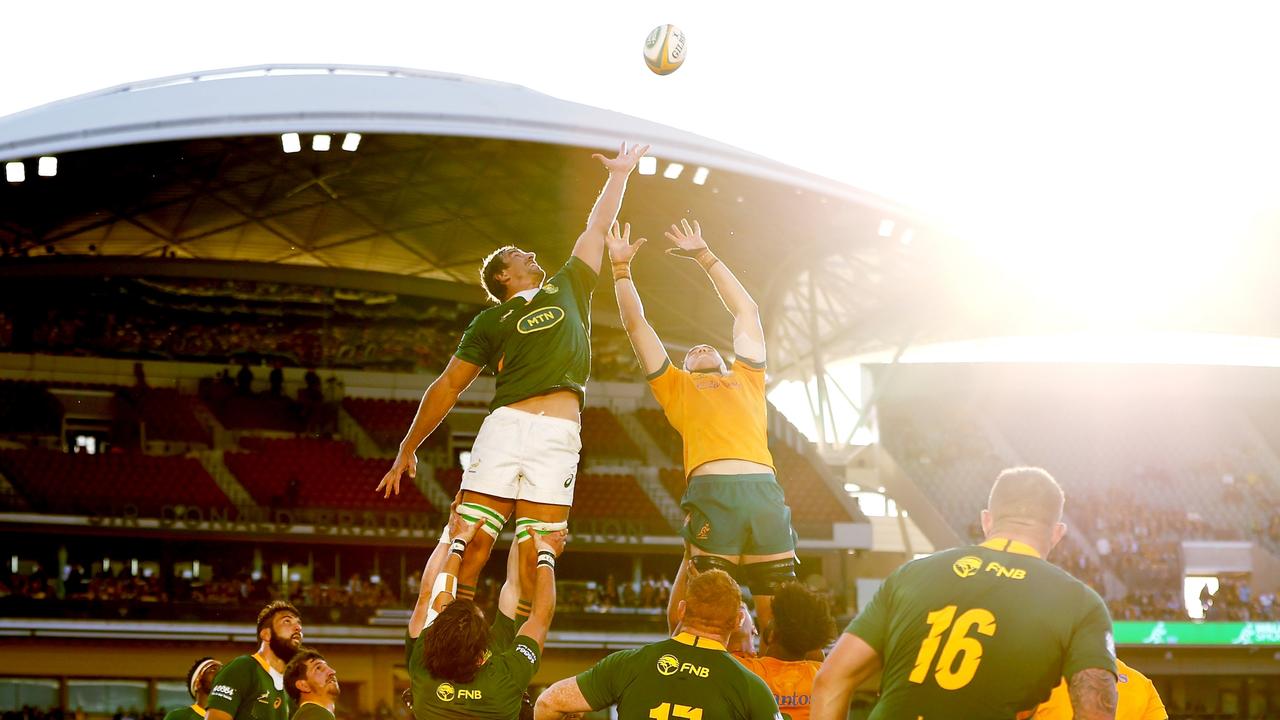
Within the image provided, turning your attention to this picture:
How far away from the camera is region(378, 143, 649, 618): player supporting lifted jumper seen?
23.8ft

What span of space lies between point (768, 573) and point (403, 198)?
28.5 meters

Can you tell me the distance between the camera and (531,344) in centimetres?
740

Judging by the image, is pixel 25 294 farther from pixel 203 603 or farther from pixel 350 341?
→ pixel 203 603

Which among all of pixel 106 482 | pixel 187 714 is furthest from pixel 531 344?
pixel 106 482

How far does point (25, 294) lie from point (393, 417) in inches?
460

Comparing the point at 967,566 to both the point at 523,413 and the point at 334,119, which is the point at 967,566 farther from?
the point at 334,119

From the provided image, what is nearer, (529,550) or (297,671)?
(529,550)

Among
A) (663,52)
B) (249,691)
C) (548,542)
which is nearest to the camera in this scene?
(548,542)

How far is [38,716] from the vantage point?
2841cm

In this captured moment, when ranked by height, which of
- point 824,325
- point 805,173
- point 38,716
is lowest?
point 38,716

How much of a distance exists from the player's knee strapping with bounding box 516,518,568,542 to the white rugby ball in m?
12.6

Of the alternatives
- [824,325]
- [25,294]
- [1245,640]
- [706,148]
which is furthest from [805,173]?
[25,294]

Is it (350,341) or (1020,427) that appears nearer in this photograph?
(350,341)

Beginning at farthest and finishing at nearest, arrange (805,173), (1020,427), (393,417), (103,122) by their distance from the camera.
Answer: (1020,427)
(393,417)
(805,173)
(103,122)
